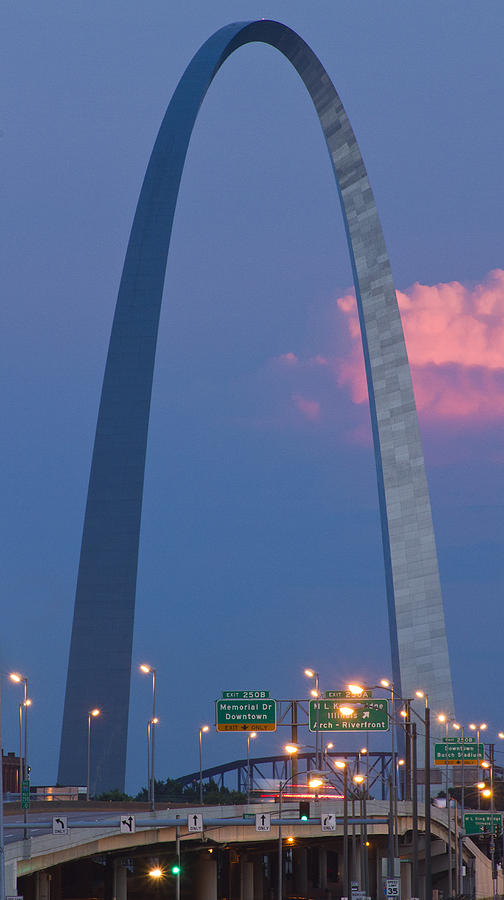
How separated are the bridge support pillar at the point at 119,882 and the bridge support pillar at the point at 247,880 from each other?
57.6ft

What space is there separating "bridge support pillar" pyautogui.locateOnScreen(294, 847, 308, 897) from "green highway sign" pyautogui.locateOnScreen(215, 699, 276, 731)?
3772 cm

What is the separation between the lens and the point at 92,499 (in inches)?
2623

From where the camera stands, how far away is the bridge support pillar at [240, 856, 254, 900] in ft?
261

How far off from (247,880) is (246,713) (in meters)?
20.4

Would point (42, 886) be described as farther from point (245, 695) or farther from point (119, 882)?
point (245, 695)

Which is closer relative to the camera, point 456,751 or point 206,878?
point 206,878

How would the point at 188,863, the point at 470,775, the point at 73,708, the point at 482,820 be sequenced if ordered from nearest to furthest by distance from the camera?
the point at 73,708, the point at 188,863, the point at 482,820, the point at 470,775

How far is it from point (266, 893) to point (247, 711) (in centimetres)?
3687

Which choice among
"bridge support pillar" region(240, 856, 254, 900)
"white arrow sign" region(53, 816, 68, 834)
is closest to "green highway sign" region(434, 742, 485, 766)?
"bridge support pillar" region(240, 856, 254, 900)

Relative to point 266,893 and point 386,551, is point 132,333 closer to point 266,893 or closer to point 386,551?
point 386,551

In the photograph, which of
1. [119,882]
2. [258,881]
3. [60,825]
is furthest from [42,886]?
[258,881]

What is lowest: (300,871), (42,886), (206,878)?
(42,886)

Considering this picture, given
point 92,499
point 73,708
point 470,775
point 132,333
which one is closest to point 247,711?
point 73,708

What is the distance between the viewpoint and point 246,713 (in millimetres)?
65000
